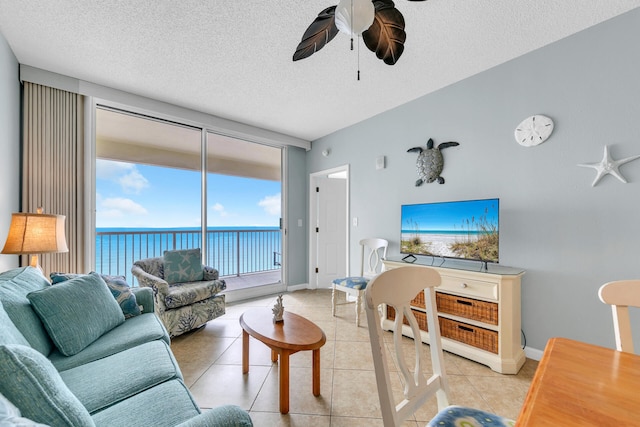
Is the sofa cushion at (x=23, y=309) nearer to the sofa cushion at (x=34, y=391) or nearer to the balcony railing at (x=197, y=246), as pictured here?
the sofa cushion at (x=34, y=391)

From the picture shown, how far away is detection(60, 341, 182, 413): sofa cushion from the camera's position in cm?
108

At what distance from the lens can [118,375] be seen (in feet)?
3.99

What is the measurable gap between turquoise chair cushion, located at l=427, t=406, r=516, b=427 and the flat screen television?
5.38ft

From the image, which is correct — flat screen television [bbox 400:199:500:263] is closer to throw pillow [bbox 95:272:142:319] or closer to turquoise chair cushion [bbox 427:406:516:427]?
turquoise chair cushion [bbox 427:406:516:427]

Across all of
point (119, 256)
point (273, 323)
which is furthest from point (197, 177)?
point (273, 323)

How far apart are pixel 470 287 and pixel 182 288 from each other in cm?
279

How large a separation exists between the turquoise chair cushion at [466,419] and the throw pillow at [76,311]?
182cm

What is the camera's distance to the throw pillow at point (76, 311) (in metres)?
1.39

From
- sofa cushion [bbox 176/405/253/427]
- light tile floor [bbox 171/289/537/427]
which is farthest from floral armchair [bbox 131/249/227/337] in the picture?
sofa cushion [bbox 176/405/253/427]

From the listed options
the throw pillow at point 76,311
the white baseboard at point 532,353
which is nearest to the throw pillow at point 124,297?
the throw pillow at point 76,311

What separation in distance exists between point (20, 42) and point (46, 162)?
1039 millimetres

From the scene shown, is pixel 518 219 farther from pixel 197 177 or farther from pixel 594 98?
pixel 197 177

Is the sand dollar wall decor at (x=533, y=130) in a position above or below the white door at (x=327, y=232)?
above

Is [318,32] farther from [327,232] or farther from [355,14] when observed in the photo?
[327,232]
